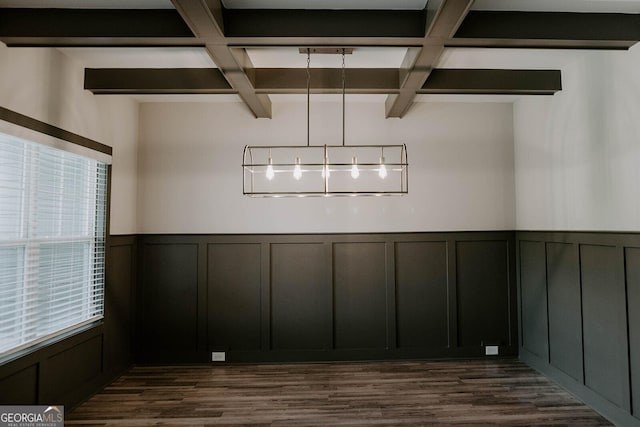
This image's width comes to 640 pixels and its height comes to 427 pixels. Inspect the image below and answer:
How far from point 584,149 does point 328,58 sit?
2337 mm

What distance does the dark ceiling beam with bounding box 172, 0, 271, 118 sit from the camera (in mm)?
2256

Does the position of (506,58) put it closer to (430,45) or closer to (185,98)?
(430,45)

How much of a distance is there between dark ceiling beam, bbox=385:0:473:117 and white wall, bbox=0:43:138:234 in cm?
276

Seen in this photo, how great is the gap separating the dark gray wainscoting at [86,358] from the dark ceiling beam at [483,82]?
135 inches

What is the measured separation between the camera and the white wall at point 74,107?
9.12 ft

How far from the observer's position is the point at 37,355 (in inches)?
114

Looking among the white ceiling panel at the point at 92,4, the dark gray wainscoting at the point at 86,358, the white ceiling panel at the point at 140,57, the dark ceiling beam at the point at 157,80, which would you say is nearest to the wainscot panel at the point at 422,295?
the dark ceiling beam at the point at 157,80

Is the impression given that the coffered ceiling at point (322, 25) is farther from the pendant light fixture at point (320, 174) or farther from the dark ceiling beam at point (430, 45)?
the pendant light fixture at point (320, 174)

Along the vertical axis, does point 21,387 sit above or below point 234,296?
below

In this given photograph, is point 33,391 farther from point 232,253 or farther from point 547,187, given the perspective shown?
point 547,187

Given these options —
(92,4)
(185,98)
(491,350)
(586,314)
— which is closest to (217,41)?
(92,4)

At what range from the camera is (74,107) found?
3.45 meters

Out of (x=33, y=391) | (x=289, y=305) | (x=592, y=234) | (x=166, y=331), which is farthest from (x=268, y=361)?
(x=592, y=234)

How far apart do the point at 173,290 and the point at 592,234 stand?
407cm
